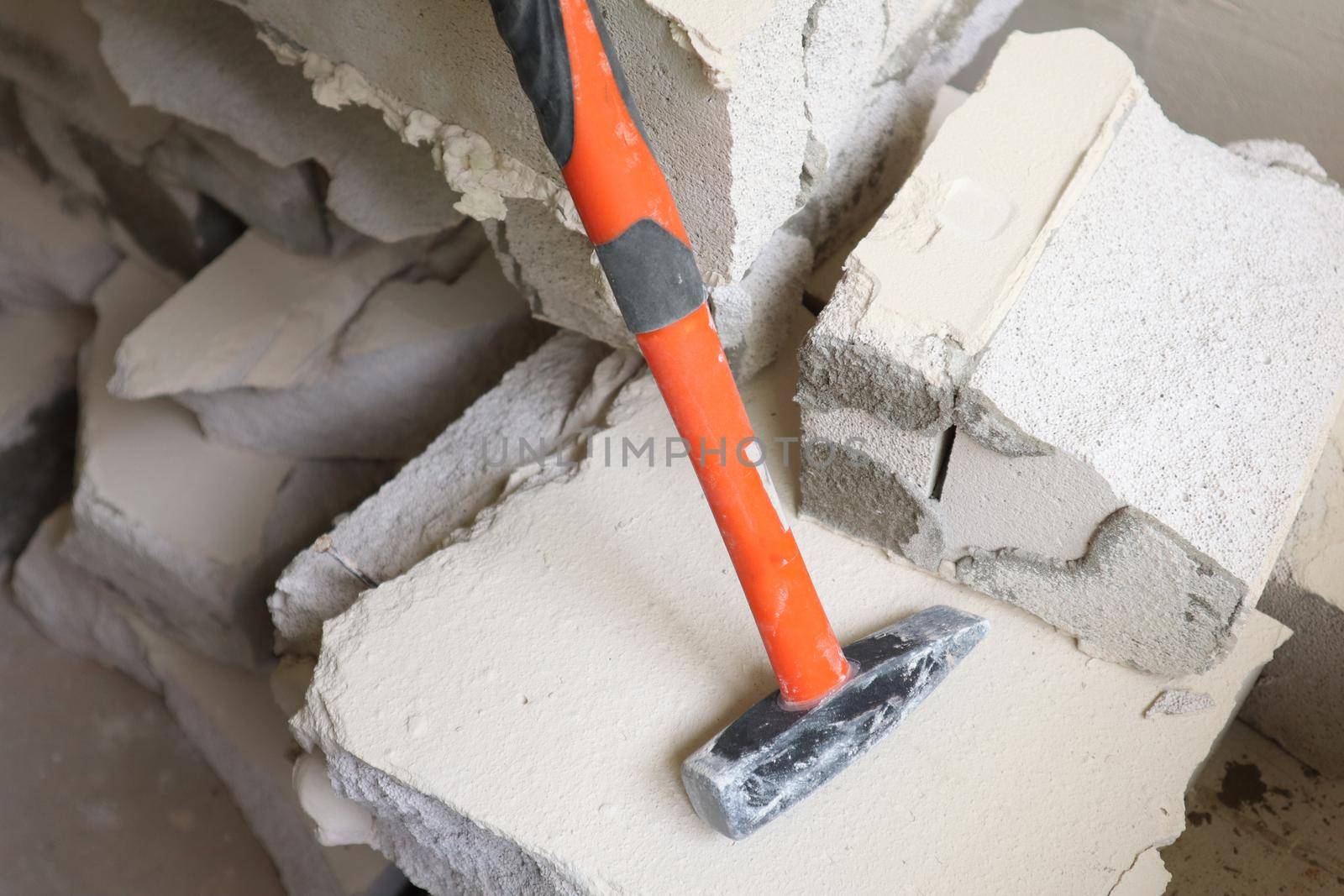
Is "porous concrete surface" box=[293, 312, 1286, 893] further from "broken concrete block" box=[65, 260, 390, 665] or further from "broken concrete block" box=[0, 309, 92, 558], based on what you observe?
"broken concrete block" box=[0, 309, 92, 558]

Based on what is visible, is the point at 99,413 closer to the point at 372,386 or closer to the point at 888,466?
the point at 372,386

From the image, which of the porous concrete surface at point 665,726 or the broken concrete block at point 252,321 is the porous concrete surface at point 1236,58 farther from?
the broken concrete block at point 252,321

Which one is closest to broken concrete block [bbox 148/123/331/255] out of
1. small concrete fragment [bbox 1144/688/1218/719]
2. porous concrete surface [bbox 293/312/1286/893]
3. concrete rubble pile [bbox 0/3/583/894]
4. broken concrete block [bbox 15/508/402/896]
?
concrete rubble pile [bbox 0/3/583/894]

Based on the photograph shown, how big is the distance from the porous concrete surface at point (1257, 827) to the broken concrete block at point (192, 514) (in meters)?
1.43

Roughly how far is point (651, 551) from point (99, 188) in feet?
5.23

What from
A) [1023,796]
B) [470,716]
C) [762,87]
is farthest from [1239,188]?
[470,716]

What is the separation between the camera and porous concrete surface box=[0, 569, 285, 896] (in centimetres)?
214

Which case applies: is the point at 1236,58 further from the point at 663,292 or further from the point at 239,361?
the point at 239,361

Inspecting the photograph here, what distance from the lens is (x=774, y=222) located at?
4.18ft

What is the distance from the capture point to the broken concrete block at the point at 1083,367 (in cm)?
113

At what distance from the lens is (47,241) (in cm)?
242

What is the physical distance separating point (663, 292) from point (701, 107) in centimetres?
21

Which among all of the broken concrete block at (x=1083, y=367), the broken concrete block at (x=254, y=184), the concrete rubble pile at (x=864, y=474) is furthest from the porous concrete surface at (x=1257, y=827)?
the broken concrete block at (x=254, y=184)

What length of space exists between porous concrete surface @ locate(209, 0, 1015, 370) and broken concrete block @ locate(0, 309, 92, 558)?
4.36ft
